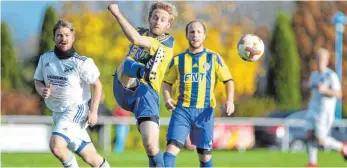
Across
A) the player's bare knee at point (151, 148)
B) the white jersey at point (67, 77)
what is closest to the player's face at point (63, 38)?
the white jersey at point (67, 77)

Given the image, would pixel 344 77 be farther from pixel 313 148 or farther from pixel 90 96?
pixel 90 96

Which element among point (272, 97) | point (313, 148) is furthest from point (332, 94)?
point (272, 97)

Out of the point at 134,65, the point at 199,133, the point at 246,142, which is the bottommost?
the point at 246,142

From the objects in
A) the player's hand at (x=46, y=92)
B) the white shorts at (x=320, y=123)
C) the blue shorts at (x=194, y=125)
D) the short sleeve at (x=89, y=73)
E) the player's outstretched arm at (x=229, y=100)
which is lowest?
the white shorts at (x=320, y=123)

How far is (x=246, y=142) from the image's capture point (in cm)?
2753

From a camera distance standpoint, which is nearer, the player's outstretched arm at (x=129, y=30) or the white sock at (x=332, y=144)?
the player's outstretched arm at (x=129, y=30)

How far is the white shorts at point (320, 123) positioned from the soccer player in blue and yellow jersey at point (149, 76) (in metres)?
5.92

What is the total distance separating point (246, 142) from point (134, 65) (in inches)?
694

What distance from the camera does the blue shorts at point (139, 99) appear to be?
10.4 m

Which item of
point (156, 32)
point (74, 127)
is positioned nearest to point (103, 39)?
point (156, 32)

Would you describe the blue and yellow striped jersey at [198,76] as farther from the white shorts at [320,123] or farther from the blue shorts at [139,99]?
the white shorts at [320,123]

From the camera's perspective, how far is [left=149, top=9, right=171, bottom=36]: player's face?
10.2 metres

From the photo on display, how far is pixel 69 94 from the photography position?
10.0m

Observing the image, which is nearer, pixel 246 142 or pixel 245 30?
pixel 246 142
